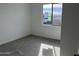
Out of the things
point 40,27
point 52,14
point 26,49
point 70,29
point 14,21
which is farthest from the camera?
point 40,27

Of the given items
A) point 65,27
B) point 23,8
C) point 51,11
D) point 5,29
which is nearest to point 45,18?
point 51,11

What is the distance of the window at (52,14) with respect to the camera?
5534 millimetres

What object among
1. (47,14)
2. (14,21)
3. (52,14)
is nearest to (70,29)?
(14,21)

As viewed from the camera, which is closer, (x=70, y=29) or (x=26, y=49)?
(x=70, y=29)

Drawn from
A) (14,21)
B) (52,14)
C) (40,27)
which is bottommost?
(40,27)

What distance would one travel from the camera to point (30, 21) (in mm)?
5922

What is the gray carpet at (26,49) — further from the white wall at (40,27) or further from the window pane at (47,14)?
the window pane at (47,14)

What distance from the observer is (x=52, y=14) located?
557 centimetres

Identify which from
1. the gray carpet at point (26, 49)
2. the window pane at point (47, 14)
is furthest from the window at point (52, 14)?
the gray carpet at point (26, 49)

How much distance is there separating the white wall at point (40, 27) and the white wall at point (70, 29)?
137 inches

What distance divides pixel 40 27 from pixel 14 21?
1355 millimetres

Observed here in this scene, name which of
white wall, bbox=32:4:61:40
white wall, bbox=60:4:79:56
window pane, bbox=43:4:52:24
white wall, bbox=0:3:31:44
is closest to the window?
window pane, bbox=43:4:52:24

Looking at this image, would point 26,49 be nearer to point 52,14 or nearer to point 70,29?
point 52,14

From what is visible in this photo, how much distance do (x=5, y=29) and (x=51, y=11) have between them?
2.30 m
